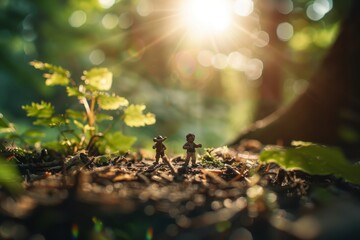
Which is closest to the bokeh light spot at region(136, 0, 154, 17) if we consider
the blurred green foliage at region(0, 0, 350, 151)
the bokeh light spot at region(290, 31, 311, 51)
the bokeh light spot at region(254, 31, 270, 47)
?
the blurred green foliage at region(0, 0, 350, 151)

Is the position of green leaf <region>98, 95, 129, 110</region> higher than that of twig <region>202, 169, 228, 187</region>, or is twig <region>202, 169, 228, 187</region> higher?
green leaf <region>98, 95, 129, 110</region>

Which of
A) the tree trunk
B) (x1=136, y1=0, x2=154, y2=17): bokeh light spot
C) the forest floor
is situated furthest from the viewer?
(x1=136, y1=0, x2=154, y2=17): bokeh light spot

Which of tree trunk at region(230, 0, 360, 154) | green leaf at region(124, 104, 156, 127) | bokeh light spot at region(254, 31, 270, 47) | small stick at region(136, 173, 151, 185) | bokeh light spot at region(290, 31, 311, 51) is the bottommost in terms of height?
small stick at region(136, 173, 151, 185)

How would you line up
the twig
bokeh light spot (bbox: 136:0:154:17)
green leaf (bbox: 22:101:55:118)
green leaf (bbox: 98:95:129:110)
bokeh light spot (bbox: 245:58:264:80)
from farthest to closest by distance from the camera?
1. bokeh light spot (bbox: 136:0:154:17)
2. bokeh light spot (bbox: 245:58:264:80)
3. green leaf (bbox: 98:95:129:110)
4. green leaf (bbox: 22:101:55:118)
5. the twig

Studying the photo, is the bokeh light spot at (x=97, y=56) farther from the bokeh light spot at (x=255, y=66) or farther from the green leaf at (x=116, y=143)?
the green leaf at (x=116, y=143)

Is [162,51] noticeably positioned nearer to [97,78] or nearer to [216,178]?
[97,78]

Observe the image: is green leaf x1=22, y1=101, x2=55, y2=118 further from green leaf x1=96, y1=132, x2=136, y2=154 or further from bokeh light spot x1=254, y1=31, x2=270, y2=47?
bokeh light spot x1=254, y1=31, x2=270, y2=47

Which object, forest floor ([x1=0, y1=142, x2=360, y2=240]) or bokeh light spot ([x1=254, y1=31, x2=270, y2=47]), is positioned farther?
bokeh light spot ([x1=254, y1=31, x2=270, y2=47])

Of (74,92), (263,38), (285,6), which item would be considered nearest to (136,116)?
(74,92)
